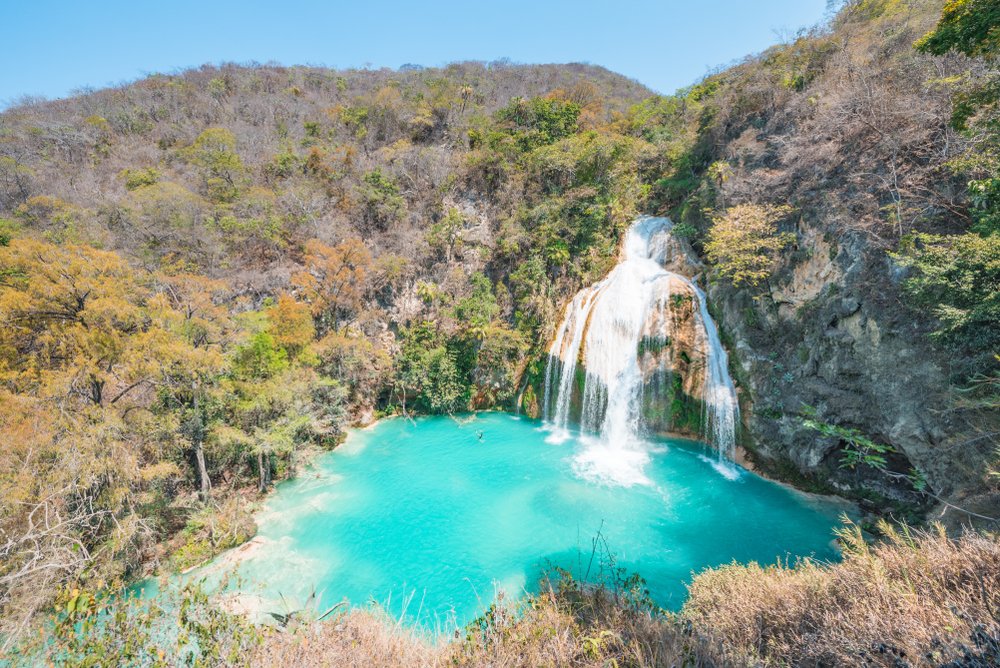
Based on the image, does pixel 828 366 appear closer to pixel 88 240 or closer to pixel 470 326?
pixel 470 326

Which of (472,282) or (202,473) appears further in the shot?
(472,282)

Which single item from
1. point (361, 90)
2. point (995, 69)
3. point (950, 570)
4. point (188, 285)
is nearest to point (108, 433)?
point (188, 285)

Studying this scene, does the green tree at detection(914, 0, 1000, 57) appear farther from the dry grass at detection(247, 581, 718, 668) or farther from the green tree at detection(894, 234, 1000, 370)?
the dry grass at detection(247, 581, 718, 668)

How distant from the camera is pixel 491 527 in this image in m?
9.59

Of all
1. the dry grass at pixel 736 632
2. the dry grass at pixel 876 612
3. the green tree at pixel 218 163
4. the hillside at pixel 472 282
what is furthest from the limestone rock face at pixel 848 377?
the green tree at pixel 218 163

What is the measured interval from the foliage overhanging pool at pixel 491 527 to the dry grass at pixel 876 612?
3799 millimetres

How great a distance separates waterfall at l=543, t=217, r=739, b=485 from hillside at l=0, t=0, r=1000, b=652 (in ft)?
2.36

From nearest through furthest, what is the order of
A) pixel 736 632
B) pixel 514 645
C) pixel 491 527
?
pixel 514 645, pixel 736 632, pixel 491 527

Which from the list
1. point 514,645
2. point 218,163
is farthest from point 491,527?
point 218,163

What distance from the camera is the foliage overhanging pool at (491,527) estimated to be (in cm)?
784

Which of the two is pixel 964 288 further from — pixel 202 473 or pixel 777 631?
pixel 202 473

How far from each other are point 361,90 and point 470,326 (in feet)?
108

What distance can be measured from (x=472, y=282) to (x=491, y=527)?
11.8 m

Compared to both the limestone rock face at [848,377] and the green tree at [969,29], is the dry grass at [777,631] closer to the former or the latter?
the limestone rock face at [848,377]
